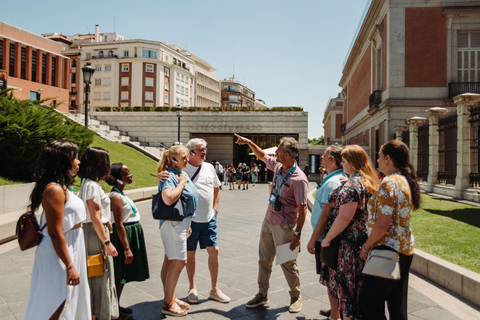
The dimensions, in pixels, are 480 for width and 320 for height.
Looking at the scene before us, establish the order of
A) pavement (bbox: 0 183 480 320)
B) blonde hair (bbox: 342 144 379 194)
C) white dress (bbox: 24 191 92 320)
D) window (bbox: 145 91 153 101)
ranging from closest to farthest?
white dress (bbox: 24 191 92 320) → blonde hair (bbox: 342 144 379 194) → pavement (bbox: 0 183 480 320) → window (bbox: 145 91 153 101)

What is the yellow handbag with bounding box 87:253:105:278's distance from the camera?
10.9 ft

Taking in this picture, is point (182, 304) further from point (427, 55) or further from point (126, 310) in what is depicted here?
point (427, 55)

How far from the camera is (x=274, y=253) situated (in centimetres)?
443

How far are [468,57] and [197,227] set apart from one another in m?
25.6

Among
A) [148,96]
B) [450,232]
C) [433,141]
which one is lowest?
[450,232]

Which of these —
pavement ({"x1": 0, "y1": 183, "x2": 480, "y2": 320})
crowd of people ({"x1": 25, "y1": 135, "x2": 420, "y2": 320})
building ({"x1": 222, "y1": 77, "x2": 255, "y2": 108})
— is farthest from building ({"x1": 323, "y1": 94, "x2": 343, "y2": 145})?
crowd of people ({"x1": 25, "y1": 135, "x2": 420, "y2": 320})

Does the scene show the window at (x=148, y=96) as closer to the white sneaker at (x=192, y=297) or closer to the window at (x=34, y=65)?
the window at (x=34, y=65)

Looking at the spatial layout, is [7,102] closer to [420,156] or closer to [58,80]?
[420,156]

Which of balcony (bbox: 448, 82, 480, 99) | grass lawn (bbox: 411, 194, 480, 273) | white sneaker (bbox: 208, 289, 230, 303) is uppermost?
balcony (bbox: 448, 82, 480, 99)

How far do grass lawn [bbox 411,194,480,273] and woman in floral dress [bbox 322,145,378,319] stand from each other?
6.23ft

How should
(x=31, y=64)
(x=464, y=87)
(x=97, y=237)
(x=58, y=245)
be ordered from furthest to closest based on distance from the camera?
(x=31, y=64) < (x=464, y=87) < (x=97, y=237) < (x=58, y=245)

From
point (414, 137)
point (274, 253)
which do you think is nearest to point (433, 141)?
point (414, 137)

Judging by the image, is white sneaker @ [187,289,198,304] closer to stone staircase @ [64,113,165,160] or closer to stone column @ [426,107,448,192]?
stone column @ [426,107,448,192]

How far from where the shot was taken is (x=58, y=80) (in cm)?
4372
